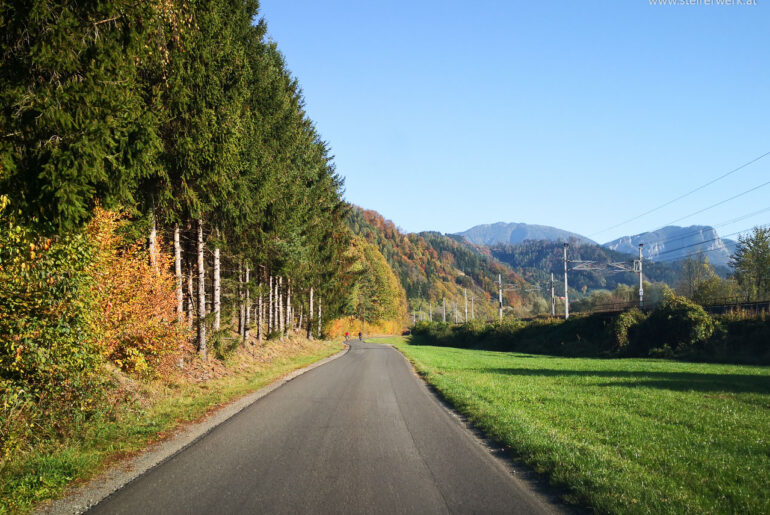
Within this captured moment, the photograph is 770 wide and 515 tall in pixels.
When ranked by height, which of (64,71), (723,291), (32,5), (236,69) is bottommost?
(723,291)

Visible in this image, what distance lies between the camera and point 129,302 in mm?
8945

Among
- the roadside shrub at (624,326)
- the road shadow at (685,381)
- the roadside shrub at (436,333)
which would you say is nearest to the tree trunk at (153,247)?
the road shadow at (685,381)

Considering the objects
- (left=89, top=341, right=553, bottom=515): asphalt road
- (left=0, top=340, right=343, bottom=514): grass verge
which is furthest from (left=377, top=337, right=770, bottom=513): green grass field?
(left=0, top=340, right=343, bottom=514): grass verge

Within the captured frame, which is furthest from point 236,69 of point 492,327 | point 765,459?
point 492,327

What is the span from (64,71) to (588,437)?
11.0 metres

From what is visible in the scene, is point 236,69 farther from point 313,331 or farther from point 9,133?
point 313,331

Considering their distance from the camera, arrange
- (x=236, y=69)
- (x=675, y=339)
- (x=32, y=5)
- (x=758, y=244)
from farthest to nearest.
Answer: (x=758, y=244) → (x=675, y=339) → (x=236, y=69) → (x=32, y=5)

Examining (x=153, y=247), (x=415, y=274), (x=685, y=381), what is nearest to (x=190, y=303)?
(x=153, y=247)

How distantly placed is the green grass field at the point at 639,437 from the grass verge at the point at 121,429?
6107 millimetres

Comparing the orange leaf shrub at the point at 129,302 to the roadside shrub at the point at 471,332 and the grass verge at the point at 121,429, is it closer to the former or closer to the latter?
the grass verge at the point at 121,429

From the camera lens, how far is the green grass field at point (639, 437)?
203 inches

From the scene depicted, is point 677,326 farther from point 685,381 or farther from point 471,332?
point 471,332

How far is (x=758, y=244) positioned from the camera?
200 ft

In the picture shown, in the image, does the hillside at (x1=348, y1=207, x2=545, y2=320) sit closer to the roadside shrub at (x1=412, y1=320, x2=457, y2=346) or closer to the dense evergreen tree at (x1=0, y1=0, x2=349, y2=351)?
the roadside shrub at (x1=412, y1=320, x2=457, y2=346)
